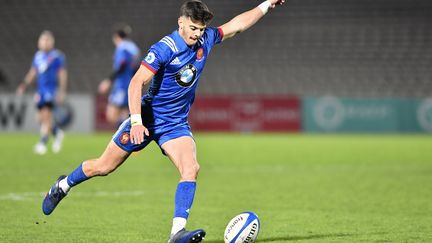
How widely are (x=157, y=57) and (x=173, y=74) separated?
0.30m

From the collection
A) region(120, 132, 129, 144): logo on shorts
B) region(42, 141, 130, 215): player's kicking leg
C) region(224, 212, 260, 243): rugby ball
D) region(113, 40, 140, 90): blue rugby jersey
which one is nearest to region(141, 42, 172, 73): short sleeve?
region(120, 132, 129, 144): logo on shorts

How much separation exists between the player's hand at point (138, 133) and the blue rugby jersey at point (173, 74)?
450 millimetres

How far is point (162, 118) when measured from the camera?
6.50 metres

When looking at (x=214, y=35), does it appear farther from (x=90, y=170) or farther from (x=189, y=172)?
(x=90, y=170)

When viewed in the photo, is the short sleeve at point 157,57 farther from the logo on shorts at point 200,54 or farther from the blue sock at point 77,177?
the blue sock at point 77,177

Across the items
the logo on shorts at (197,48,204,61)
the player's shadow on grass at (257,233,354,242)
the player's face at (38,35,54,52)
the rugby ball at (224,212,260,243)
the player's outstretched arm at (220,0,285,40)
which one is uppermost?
the player's face at (38,35,54,52)

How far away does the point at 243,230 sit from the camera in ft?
19.9

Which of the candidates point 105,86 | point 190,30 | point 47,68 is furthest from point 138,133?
point 47,68

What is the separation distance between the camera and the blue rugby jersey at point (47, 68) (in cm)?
1716

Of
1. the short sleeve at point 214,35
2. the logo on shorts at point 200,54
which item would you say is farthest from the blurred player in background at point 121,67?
the logo on shorts at point 200,54

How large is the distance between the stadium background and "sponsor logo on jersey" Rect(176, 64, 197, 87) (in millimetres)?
19107

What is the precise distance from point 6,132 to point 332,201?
56.6 ft

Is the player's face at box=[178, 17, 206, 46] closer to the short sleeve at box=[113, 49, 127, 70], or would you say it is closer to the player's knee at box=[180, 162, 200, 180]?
the player's knee at box=[180, 162, 200, 180]

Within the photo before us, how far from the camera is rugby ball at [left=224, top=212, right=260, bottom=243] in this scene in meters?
6.07
